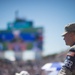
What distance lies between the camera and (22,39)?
136 ft

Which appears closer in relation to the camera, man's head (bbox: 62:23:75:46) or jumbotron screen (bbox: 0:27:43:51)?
man's head (bbox: 62:23:75:46)

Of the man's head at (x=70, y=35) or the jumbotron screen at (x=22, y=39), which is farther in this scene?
the jumbotron screen at (x=22, y=39)

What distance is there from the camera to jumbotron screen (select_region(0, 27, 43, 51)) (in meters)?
39.8

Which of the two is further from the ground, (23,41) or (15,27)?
(15,27)

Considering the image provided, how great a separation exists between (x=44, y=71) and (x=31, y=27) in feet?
126

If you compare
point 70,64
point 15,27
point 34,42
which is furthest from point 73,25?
point 15,27

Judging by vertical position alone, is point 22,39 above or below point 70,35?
above

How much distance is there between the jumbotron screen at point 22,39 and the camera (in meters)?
39.8

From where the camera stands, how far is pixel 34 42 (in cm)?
4022

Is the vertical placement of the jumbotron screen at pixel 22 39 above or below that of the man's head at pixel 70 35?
above

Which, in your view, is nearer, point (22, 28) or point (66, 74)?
point (66, 74)

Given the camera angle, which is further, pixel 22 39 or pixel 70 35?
pixel 22 39

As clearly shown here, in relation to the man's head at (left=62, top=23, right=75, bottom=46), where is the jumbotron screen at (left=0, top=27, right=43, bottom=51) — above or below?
above

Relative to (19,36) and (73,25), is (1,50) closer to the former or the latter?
(19,36)
